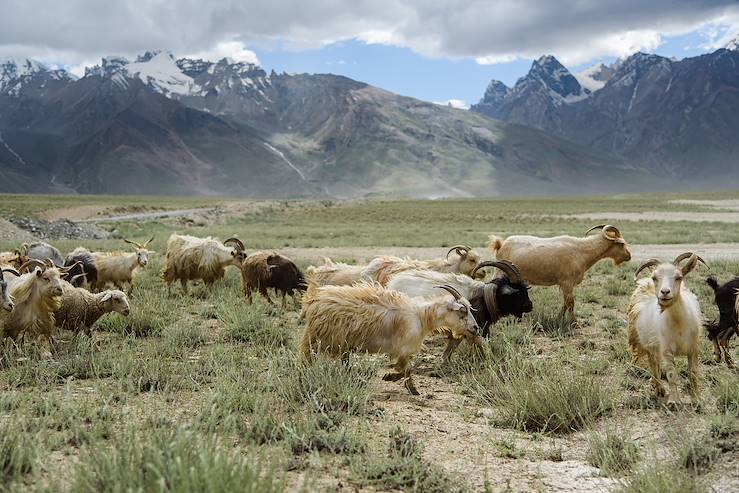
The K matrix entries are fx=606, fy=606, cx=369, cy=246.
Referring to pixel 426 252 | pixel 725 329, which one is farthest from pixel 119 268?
pixel 426 252

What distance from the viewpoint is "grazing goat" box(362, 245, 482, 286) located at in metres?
9.72

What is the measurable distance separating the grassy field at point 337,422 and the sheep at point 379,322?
13.5 inches

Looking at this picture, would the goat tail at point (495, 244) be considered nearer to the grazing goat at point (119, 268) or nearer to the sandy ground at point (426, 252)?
the grazing goat at point (119, 268)

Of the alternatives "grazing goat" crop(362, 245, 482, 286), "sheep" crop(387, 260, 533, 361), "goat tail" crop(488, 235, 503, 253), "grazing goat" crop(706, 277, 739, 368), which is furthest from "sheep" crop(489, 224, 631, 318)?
"grazing goat" crop(706, 277, 739, 368)

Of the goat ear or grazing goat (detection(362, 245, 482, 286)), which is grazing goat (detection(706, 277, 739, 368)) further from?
grazing goat (detection(362, 245, 482, 286))

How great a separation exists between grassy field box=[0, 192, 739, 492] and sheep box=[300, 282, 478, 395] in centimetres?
34

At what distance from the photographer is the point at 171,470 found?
3455 mm

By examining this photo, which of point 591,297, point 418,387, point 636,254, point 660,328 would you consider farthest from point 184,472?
point 636,254

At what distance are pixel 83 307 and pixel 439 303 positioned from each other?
Result: 5279mm

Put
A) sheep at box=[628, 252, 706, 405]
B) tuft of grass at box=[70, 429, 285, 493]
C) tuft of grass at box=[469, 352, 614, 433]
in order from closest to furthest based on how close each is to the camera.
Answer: tuft of grass at box=[70, 429, 285, 493]
tuft of grass at box=[469, 352, 614, 433]
sheep at box=[628, 252, 706, 405]

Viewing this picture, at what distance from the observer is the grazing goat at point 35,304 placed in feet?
25.9

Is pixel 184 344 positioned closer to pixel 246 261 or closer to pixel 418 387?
pixel 418 387

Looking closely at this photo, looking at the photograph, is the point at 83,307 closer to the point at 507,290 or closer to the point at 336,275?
the point at 336,275

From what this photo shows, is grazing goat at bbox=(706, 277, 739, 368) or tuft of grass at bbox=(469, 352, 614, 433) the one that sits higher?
grazing goat at bbox=(706, 277, 739, 368)
